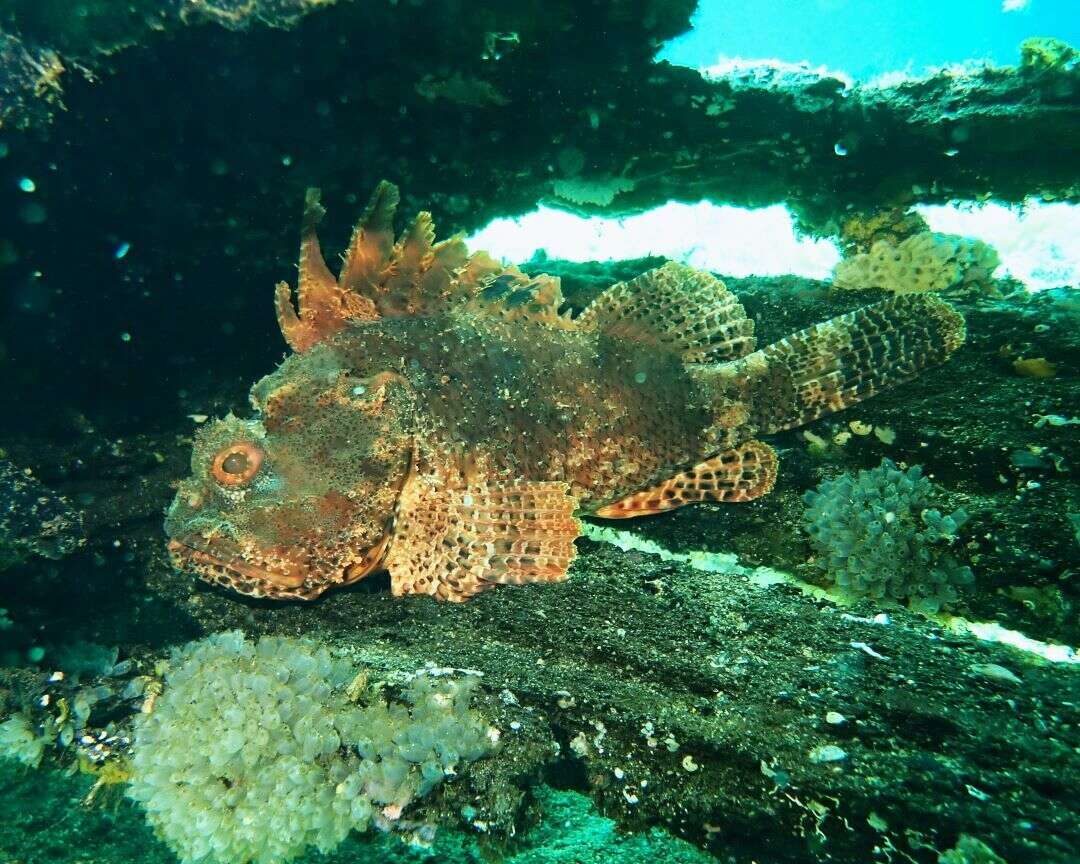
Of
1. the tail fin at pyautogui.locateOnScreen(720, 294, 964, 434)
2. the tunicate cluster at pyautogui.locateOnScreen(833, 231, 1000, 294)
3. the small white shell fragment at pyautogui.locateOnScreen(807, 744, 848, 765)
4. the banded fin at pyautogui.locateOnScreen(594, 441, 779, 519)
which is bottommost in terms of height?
the small white shell fragment at pyautogui.locateOnScreen(807, 744, 848, 765)

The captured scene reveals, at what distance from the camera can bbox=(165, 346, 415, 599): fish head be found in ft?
12.3

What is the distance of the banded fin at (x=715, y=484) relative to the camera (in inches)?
183

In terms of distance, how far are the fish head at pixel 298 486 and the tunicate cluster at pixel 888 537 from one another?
3.12 meters

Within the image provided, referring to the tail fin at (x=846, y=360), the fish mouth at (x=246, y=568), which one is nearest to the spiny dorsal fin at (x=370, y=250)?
the fish mouth at (x=246, y=568)

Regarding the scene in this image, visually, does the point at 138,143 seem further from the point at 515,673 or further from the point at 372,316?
the point at 515,673

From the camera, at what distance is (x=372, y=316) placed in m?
4.70

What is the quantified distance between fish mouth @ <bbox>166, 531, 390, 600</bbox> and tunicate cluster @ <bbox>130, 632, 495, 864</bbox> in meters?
0.69

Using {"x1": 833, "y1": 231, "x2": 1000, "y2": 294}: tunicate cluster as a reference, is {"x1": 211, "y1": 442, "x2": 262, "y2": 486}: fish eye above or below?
below

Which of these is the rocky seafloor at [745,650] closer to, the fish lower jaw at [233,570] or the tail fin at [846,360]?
the tail fin at [846,360]

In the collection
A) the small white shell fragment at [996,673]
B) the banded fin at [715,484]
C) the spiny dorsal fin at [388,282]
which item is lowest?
the small white shell fragment at [996,673]

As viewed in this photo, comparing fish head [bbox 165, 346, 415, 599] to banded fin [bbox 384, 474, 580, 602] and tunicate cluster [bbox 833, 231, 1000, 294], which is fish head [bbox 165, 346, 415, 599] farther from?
tunicate cluster [bbox 833, 231, 1000, 294]

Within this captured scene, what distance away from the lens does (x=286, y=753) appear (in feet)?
8.94

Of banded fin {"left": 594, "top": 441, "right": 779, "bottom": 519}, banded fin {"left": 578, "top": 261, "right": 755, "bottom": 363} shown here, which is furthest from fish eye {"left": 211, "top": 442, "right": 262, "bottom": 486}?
banded fin {"left": 578, "top": 261, "right": 755, "bottom": 363}

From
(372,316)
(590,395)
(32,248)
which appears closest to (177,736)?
(372,316)
